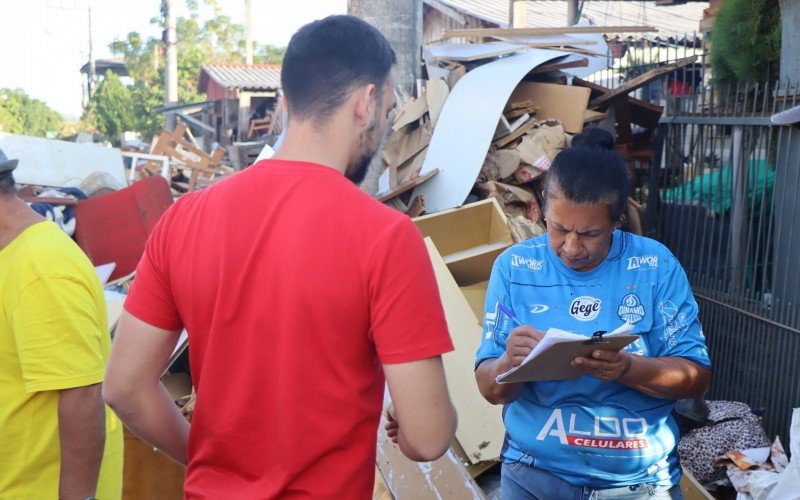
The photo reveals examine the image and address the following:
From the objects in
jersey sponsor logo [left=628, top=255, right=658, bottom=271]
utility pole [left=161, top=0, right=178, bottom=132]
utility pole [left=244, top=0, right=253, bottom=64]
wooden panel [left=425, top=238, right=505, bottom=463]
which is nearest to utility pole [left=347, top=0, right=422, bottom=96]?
wooden panel [left=425, top=238, right=505, bottom=463]

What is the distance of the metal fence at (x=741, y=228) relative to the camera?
4566 mm

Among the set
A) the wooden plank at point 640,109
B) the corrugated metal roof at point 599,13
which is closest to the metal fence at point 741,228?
the wooden plank at point 640,109

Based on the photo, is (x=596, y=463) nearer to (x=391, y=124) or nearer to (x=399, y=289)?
(x=399, y=289)

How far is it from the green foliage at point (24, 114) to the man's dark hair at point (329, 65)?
1338 inches

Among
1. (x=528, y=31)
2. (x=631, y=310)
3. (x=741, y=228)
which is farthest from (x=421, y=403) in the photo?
(x=528, y=31)

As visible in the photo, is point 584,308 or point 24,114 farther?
point 24,114

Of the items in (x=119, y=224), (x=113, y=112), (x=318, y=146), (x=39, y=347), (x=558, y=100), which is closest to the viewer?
(x=318, y=146)

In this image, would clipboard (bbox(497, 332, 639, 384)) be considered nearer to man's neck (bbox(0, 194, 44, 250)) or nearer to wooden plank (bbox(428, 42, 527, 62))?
man's neck (bbox(0, 194, 44, 250))

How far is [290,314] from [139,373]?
405 mm

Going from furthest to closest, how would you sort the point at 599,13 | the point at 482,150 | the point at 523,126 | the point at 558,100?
the point at 599,13 → the point at 558,100 → the point at 523,126 → the point at 482,150

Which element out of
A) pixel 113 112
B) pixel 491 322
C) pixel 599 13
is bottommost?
pixel 113 112

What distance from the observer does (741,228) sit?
5.18m

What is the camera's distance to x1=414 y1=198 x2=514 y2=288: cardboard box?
17.7 feet

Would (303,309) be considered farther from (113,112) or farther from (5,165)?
(113,112)
